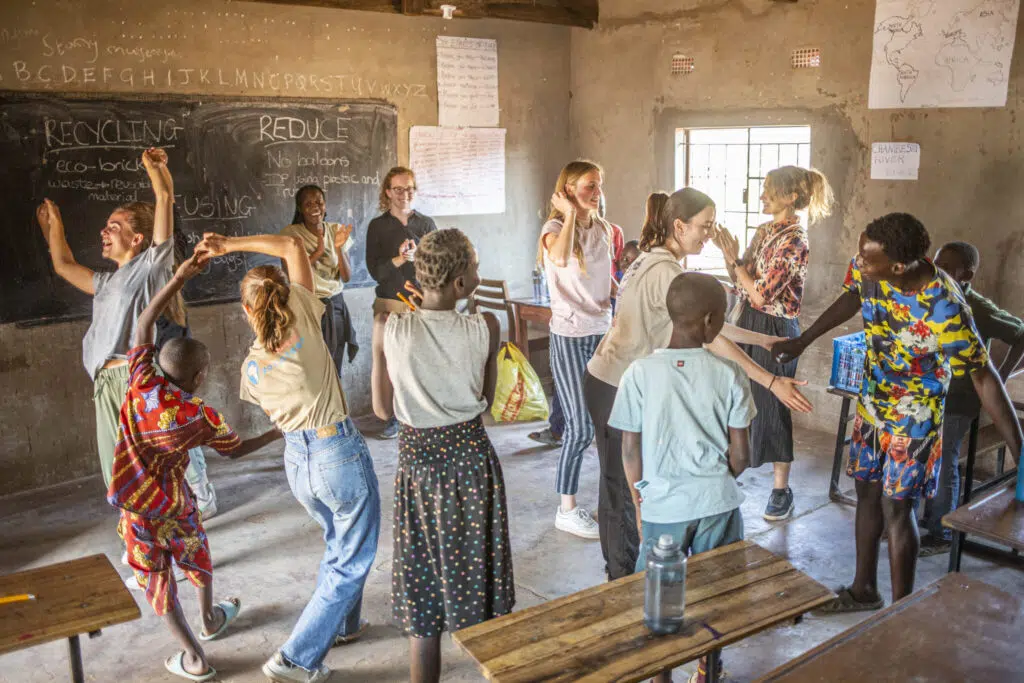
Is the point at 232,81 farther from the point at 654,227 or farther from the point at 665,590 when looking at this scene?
the point at 665,590

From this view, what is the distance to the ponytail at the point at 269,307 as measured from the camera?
300 centimetres

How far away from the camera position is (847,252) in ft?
20.2

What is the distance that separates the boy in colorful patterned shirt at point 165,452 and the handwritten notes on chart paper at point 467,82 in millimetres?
4024

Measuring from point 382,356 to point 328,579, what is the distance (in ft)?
3.08

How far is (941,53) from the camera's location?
5.48 m

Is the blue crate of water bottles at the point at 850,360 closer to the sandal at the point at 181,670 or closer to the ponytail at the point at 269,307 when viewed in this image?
the ponytail at the point at 269,307

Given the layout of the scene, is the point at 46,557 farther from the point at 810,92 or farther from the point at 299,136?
the point at 810,92

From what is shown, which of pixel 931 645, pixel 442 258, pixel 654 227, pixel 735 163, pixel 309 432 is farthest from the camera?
pixel 735 163

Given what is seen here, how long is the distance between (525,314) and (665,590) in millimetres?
4579

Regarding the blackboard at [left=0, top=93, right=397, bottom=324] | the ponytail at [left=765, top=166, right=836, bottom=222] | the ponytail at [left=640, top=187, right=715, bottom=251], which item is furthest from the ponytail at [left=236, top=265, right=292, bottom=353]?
the ponytail at [left=765, top=166, right=836, bottom=222]

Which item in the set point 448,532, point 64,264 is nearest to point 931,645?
point 448,532

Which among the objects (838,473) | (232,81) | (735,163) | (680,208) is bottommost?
(838,473)

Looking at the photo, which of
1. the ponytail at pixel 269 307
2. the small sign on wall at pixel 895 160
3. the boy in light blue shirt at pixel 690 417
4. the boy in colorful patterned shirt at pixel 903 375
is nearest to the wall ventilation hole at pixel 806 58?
the small sign on wall at pixel 895 160

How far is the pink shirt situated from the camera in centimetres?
458
